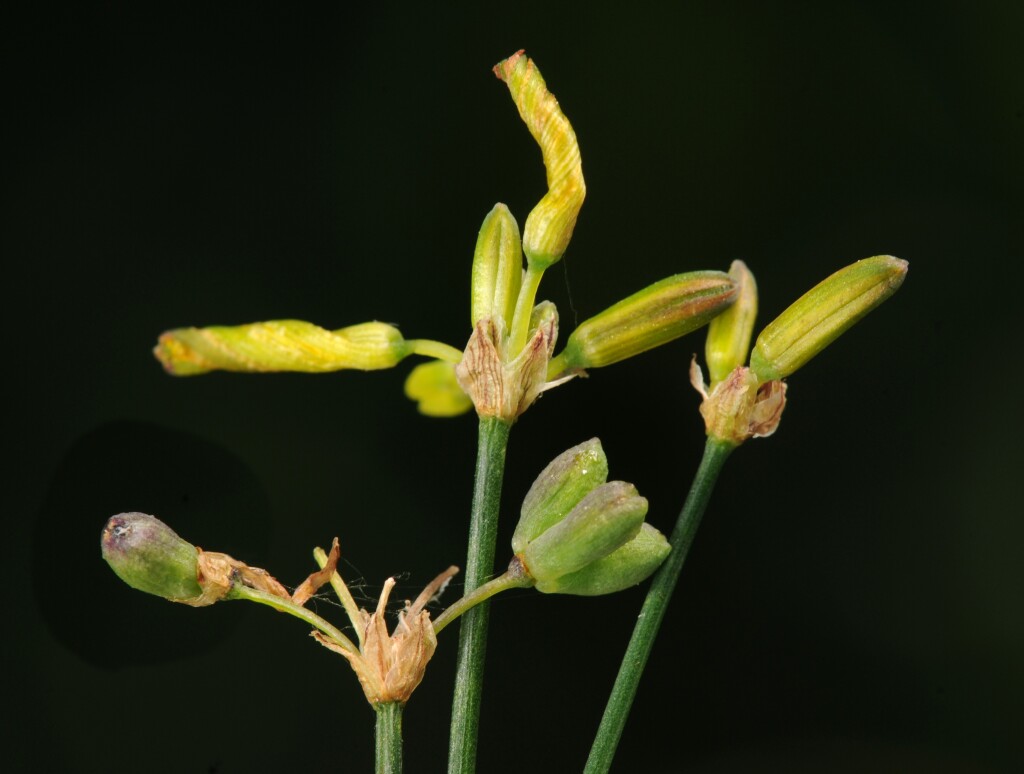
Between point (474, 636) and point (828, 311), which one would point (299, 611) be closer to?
point (474, 636)

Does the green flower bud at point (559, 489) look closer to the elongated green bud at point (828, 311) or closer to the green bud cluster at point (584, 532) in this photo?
the green bud cluster at point (584, 532)

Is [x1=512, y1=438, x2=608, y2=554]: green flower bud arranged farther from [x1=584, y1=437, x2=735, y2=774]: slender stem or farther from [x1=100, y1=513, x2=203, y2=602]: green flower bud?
[x1=100, y1=513, x2=203, y2=602]: green flower bud

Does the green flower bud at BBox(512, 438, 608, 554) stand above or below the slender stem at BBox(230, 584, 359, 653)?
above

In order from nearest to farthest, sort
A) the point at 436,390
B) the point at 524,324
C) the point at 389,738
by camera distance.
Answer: the point at 389,738 → the point at 524,324 → the point at 436,390

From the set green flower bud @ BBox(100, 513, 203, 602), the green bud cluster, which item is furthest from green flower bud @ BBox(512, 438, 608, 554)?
green flower bud @ BBox(100, 513, 203, 602)

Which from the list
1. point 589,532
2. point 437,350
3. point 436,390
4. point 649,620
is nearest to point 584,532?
point 589,532

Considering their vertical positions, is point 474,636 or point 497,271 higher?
point 497,271

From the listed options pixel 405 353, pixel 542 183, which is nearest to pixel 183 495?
pixel 542 183
